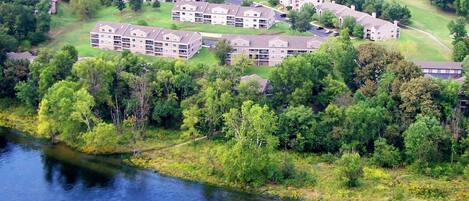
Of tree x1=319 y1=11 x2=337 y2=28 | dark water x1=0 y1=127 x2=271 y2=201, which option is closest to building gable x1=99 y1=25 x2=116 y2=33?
dark water x1=0 y1=127 x2=271 y2=201

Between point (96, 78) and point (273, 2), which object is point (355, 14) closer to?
point (273, 2)

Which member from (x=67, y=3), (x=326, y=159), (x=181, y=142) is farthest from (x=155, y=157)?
(x=67, y=3)

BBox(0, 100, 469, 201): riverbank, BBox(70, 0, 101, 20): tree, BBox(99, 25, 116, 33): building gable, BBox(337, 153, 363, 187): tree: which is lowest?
BBox(0, 100, 469, 201): riverbank

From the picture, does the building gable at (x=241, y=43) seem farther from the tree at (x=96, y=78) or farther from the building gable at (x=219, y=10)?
the tree at (x=96, y=78)

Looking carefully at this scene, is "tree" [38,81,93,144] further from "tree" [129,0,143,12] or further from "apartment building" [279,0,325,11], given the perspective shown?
"apartment building" [279,0,325,11]

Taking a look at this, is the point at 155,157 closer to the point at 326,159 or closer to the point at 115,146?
the point at 115,146

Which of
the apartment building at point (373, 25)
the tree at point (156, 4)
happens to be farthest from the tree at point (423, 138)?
the tree at point (156, 4)
